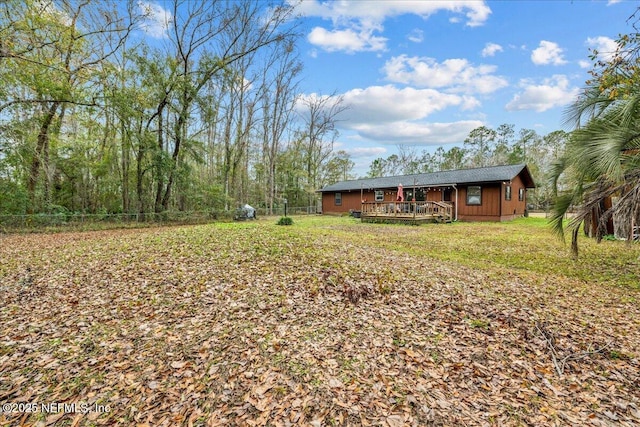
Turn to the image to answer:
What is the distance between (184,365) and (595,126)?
7.36 metres

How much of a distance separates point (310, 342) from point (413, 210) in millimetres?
13307

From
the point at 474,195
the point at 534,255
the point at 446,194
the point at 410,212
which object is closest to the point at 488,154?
the point at 446,194

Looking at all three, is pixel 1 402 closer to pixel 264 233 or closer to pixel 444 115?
pixel 264 233

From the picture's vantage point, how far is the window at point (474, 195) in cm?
1645

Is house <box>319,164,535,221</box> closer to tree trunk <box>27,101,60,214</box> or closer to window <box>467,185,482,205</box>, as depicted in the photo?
window <box>467,185,482,205</box>

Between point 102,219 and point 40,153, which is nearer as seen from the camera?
point 40,153

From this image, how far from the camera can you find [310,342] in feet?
10.4

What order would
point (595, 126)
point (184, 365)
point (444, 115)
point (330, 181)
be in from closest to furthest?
point (184, 365), point (595, 126), point (444, 115), point (330, 181)

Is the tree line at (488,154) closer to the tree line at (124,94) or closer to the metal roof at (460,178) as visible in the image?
the metal roof at (460,178)

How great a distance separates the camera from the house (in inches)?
621

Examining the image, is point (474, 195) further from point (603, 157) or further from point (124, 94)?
point (124, 94)

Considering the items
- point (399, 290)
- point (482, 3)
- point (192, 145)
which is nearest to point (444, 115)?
point (482, 3)

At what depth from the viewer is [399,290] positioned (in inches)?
180

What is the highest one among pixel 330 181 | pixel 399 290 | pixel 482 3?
pixel 482 3
